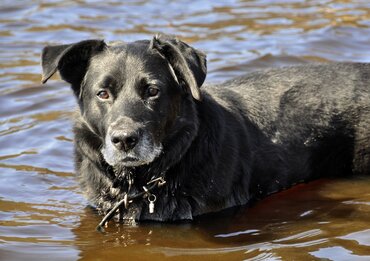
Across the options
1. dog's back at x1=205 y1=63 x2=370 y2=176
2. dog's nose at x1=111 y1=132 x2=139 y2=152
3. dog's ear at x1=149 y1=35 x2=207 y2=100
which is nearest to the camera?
dog's nose at x1=111 y1=132 x2=139 y2=152

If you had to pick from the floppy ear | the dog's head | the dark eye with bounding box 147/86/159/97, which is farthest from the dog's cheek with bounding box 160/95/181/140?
the floppy ear

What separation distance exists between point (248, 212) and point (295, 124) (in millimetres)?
→ 897

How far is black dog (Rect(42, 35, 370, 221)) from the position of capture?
18.6 feet

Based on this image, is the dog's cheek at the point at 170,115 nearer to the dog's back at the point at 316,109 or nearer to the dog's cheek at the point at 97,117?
the dog's cheek at the point at 97,117

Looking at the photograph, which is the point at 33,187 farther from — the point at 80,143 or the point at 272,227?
the point at 272,227

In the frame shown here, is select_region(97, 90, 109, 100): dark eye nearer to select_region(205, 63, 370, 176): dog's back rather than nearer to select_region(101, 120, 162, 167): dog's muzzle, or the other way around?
select_region(101, 120, 162, 167): dog's muzzle

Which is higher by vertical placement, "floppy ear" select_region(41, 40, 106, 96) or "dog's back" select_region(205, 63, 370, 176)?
"floppy ear" select_region(41, 40, 106, 96)

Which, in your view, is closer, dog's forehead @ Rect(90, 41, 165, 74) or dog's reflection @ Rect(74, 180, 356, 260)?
dog's reflection @ Rect(74, 180, 356, 260)

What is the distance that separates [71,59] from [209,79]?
3854 millimetres

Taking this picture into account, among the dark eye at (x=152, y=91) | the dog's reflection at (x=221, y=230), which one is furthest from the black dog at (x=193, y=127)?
the dog's reflection at (x=221, y=230)

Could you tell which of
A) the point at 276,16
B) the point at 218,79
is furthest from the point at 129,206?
the point at 276,16

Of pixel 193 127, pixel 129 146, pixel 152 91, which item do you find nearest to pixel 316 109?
pixel 193 127

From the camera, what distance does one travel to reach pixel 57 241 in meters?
5.69

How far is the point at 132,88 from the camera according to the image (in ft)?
18.5
